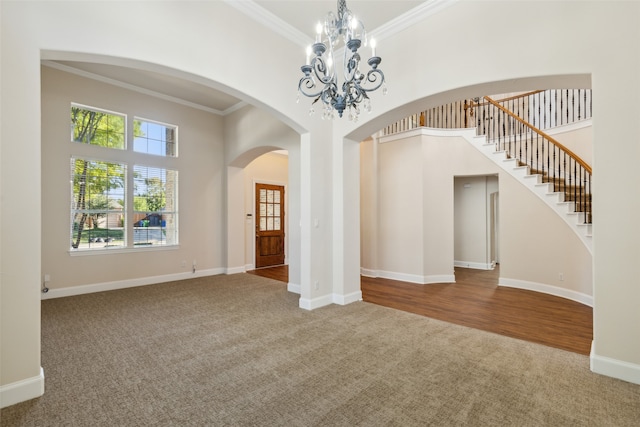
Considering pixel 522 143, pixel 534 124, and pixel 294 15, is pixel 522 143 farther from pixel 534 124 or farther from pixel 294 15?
pixel 294 15

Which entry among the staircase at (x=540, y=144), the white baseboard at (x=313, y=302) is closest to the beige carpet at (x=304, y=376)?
the white baseboard at (x=313, y=302)

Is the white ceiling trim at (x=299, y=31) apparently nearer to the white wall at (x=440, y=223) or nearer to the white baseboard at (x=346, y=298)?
the white wall at (x=440, y=223)

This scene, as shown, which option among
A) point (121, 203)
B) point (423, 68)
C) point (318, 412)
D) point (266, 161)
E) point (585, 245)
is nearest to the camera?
point (318, 412)

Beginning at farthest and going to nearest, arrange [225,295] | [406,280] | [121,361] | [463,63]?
1. [406,280]
2. [225,295]
3. [463,63]
4. [121,361]

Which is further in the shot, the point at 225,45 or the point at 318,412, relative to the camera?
the point at 225,45

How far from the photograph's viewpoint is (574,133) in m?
5.93

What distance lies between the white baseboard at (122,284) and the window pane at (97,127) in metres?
2.53

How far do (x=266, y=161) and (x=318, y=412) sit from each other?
23.3ft

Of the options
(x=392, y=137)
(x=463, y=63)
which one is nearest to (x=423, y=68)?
(x=463, y=63)

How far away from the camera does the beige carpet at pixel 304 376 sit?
205 cm

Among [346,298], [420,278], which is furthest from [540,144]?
[346,298]

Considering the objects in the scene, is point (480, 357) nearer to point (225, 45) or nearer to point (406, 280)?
point (406, 280)

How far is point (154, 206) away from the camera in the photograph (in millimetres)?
6145

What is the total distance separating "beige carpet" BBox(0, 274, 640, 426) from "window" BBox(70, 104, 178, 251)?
1.84 m
